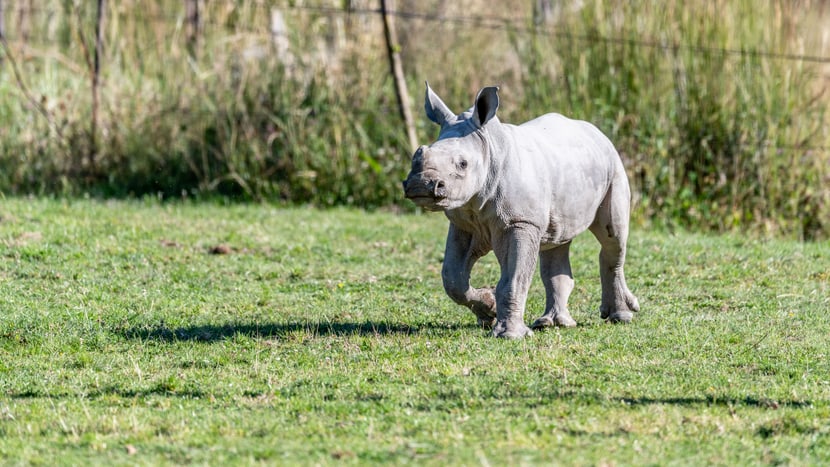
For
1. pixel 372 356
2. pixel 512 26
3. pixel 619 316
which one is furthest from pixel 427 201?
pixel 512 26

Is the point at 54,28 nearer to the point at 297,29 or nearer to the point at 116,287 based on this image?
the point at 297,29

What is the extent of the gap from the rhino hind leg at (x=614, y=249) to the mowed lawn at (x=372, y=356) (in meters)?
0.18

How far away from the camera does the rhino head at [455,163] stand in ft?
21.1

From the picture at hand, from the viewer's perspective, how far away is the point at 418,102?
14.1m

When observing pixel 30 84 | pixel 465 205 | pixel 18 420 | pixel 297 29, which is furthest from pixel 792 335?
pixel 30 84

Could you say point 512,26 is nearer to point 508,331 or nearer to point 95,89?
point 95,89

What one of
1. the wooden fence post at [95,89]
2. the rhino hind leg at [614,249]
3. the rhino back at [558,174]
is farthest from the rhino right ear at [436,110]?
the wooden fence post at [95,89]

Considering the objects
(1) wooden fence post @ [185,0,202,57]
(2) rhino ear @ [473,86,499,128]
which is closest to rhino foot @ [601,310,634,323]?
(2) rhino ear @ [473,86,499,128]

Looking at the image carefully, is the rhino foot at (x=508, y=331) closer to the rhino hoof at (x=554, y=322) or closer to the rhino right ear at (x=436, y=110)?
the rhino hoof at (x=554, y=322)

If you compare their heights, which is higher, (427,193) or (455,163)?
(455,163)

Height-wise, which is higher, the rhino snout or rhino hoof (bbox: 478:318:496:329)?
the rhino snout

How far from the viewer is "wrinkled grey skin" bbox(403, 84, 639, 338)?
659cm

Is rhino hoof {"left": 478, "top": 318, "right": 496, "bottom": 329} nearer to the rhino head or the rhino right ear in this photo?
the rhino head

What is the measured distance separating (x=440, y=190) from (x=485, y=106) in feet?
2.10
